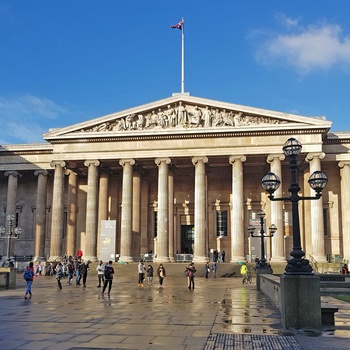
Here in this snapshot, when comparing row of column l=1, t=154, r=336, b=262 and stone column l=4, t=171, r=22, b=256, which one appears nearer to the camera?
row of column l=1, t=154, r=336, b=262

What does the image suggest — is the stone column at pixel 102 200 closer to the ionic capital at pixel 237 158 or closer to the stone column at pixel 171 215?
the stone column at pixel 171 215

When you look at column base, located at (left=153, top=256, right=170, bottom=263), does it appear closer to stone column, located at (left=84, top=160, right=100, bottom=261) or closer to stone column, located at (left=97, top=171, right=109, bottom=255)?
stone column, located at (left=84, top=160, right=100, bottom=261)

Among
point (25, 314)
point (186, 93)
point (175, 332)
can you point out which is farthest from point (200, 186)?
point (175, 332)

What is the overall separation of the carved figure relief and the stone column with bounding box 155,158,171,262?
12.8ft

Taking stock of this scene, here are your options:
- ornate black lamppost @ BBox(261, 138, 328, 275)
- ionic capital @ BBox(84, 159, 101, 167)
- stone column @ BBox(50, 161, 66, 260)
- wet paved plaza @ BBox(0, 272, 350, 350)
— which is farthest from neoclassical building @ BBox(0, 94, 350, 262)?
ornate black lamppost @ BBox(261, 138, 328, 275)

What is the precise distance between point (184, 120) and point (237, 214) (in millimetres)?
10450

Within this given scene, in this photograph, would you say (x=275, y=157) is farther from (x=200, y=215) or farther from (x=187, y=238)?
(x=187, y=238)

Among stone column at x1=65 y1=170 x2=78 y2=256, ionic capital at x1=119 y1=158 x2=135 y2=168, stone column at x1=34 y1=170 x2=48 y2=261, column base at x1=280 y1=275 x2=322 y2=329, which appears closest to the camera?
column base at x1=280 y1=275 x2=322 y2=329

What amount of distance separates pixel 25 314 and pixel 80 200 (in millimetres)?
37048

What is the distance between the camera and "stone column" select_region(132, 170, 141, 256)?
47.4 metres

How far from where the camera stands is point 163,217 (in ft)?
143

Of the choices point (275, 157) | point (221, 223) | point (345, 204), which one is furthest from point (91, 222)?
point (345, 204)

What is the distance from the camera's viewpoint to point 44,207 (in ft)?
163

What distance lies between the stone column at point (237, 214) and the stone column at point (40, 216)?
2016 centimetres
